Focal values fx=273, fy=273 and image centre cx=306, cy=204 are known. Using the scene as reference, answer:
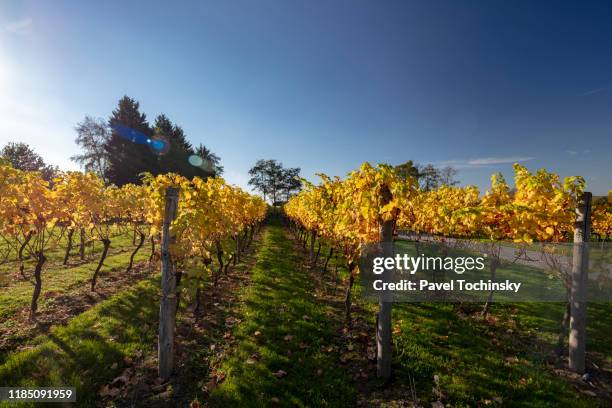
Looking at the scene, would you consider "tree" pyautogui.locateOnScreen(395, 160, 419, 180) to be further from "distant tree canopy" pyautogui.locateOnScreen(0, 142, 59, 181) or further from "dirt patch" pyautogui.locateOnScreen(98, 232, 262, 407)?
"distant tree canopy" pyautogui.locateOnScreen(0, 142, 59, 181)

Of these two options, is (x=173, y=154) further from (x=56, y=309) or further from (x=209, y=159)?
(x=56, y=309)

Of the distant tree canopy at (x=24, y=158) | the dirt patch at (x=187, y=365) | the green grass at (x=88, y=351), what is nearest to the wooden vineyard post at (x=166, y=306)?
the dirt patch at (x=187, y=365)

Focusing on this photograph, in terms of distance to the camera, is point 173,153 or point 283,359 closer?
point 283,359

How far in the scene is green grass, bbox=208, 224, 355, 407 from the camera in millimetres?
3699

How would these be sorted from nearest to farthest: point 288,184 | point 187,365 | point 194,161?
point 187,365 < point 194,161 < point 288,184

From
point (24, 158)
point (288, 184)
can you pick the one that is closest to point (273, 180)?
point (288, 184)

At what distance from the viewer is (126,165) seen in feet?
142

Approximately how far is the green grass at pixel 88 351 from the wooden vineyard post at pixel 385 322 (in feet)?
13.2

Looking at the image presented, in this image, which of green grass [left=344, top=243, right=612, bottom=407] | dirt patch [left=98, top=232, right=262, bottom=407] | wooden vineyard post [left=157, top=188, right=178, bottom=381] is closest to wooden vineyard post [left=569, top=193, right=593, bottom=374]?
green grass [left=344, top=243, right=612, bottom=407]

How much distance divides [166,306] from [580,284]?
253 inches

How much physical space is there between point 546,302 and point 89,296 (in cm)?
1290

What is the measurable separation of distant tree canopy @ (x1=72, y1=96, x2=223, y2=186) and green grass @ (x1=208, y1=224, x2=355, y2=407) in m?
43.1

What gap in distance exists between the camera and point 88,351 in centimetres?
463

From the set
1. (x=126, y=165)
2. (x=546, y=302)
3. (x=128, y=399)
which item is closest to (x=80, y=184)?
(x=128, y=399)
